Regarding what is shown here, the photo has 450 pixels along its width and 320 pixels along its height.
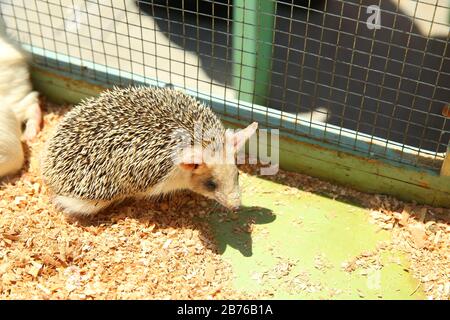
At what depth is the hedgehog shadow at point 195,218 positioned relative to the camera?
4.88 metres

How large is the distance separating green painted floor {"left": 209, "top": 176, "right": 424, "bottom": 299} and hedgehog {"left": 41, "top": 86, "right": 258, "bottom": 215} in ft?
1.15

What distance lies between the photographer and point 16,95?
19.1ft

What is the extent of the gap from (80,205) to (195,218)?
2.97 ft

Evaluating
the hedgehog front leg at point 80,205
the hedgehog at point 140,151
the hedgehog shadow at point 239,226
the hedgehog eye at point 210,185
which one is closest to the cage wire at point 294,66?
the hedgehog at point 140,151

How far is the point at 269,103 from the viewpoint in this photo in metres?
5.62

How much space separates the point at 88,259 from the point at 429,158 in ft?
8.89

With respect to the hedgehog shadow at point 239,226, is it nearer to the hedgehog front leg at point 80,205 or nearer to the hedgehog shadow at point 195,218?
the hedgehog shadow at point 195,218

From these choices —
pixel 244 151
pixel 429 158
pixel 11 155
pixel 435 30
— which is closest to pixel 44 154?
pixel 11 155

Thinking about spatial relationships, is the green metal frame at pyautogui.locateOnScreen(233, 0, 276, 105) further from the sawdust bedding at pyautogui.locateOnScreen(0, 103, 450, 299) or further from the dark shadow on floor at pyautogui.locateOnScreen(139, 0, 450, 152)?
the sawdust bedding at pyautogui.locateOnScreen(0, 103, 450, 299)

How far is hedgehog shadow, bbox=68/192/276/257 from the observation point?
4883mm

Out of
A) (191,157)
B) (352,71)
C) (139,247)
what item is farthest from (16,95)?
(352,71)

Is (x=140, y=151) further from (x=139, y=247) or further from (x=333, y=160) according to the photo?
(x=333, y=160)
